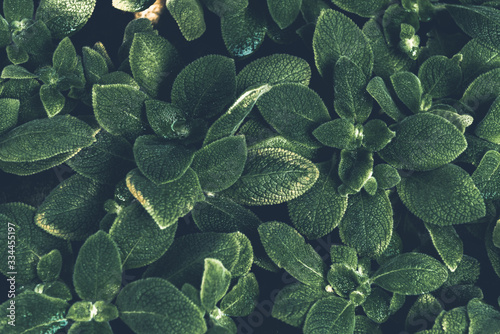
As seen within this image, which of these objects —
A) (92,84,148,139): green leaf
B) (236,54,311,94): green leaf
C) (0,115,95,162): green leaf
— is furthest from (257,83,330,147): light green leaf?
(0,115,95,162): green leaf

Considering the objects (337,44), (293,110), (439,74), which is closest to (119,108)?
(293,110)

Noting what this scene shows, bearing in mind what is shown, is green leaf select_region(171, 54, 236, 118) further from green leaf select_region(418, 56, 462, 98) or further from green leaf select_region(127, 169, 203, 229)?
green leaf select_region(418, 56, 462, 98)

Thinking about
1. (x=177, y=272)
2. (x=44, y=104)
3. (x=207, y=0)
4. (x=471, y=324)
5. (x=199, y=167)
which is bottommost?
(x=471, y=324)

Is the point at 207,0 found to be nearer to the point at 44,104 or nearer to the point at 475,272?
the point at 44,104

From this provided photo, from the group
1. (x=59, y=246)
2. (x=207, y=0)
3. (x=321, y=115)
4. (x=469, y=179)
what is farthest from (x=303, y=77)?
(x=59, y=246)

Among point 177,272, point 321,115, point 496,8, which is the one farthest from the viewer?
point 496,8

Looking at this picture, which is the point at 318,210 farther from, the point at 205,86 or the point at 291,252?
the point at 205,86

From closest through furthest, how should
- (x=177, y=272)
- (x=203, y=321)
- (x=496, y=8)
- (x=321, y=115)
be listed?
1. (x=203, y=321)
2. (x=177, y=272)
3. (x=321, y=115)
4. (x=496, y=8)
